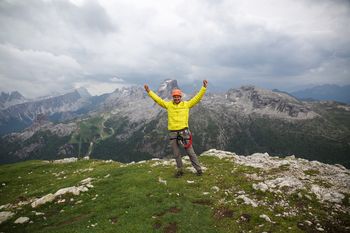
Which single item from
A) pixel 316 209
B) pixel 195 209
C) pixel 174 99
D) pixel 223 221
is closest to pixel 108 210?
pixel 195 209

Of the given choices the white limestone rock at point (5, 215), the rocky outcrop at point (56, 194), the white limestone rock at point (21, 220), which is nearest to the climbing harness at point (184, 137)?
the rocky outcrop at point (56, 194)

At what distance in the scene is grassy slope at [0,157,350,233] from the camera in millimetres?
13777

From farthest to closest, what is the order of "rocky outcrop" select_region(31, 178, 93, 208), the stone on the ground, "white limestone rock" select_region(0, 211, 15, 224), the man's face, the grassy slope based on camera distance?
the man's face
"rocky outcrop" select_region(31, 178, 93, 208)
"white limestone rock" select_region(0, 211, 15, 224)
the stone on the ground
the grassy slope

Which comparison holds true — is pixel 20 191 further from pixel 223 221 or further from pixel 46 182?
pixel 223 221

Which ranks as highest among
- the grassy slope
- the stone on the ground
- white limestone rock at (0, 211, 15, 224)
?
the grassy slope

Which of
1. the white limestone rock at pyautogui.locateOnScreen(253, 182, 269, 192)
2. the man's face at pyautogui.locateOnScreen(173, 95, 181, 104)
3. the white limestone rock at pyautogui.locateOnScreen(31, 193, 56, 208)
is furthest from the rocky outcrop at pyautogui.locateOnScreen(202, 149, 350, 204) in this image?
the white limestone rock at pyautogui.locateOnScreen(31, 193, 56, 208)

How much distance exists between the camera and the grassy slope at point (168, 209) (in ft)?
45.2

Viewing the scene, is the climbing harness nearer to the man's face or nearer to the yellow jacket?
the yellow jacket

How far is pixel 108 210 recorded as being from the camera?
1670cm

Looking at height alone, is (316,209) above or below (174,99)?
below

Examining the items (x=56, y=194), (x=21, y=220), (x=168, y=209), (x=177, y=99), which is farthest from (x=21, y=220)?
(x=177, y=99)

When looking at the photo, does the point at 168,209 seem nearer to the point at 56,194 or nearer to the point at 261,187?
the point at 261,187

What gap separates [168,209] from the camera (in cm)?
1606

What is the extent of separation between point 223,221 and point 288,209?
3.99 meters
